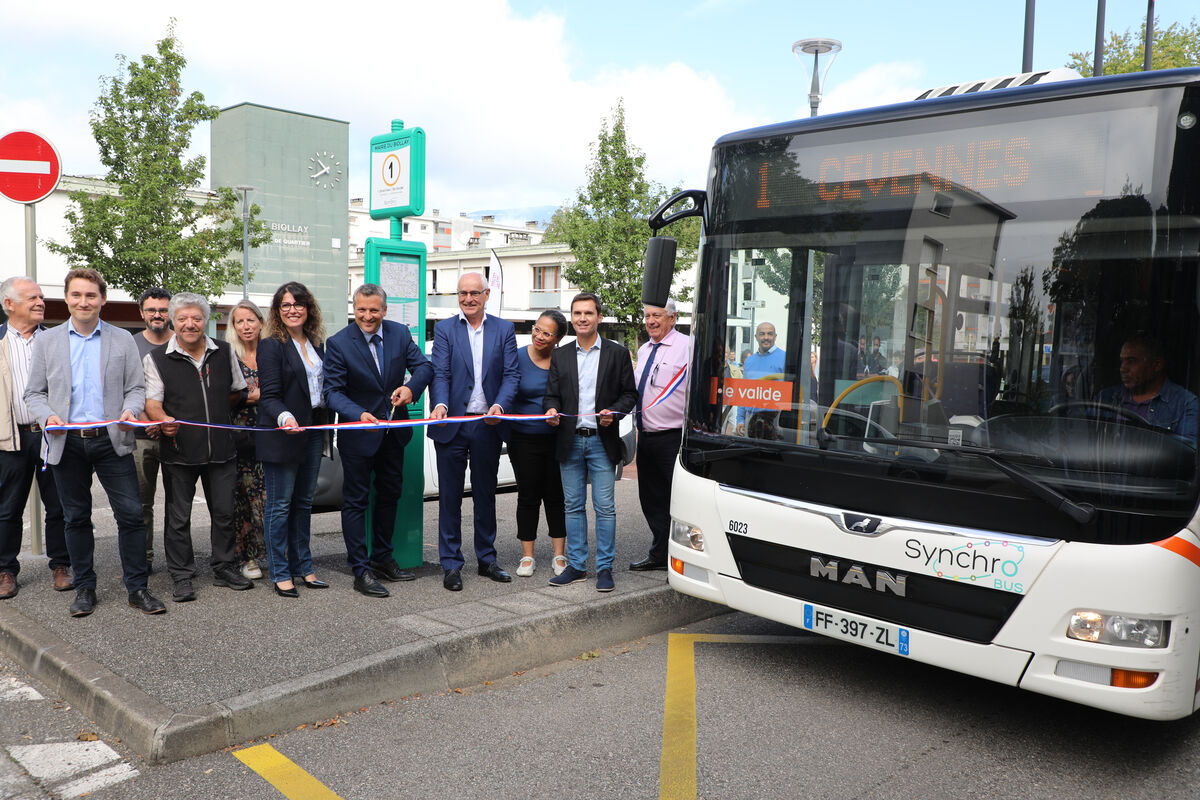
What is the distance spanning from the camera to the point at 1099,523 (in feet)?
12.1

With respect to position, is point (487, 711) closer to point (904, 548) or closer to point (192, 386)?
point (904, 548)

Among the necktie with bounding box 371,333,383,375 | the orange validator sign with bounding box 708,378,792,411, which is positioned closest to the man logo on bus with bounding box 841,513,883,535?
the orange validator sign with bounding box 708,378,792,411

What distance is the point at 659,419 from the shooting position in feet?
22.0

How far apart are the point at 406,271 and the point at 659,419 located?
7.06ft

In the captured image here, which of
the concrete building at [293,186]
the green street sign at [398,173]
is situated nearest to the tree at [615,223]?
the concrete building at [293,186]

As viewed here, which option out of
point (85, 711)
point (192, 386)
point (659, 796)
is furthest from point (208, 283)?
point (659, 796)

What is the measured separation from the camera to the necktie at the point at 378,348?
19.5ft

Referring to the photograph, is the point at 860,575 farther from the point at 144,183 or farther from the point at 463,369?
the point at 144,183

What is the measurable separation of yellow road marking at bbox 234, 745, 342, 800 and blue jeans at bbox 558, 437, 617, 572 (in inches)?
102

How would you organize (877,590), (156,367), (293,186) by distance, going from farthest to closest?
1. (293,186)
2. (156,367)
3. (877,590)

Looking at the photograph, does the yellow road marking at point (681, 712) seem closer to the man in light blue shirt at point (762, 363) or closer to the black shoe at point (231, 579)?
the man in light blue shirt at point (762, 363)

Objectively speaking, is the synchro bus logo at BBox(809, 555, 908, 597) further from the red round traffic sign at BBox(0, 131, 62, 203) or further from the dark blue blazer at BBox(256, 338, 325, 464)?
the red round traffic sign at BBox(0, 131, 62, 203)

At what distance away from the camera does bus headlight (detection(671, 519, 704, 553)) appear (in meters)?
5.10

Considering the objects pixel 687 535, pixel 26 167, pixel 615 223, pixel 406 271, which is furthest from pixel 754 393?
pixel 615 223
